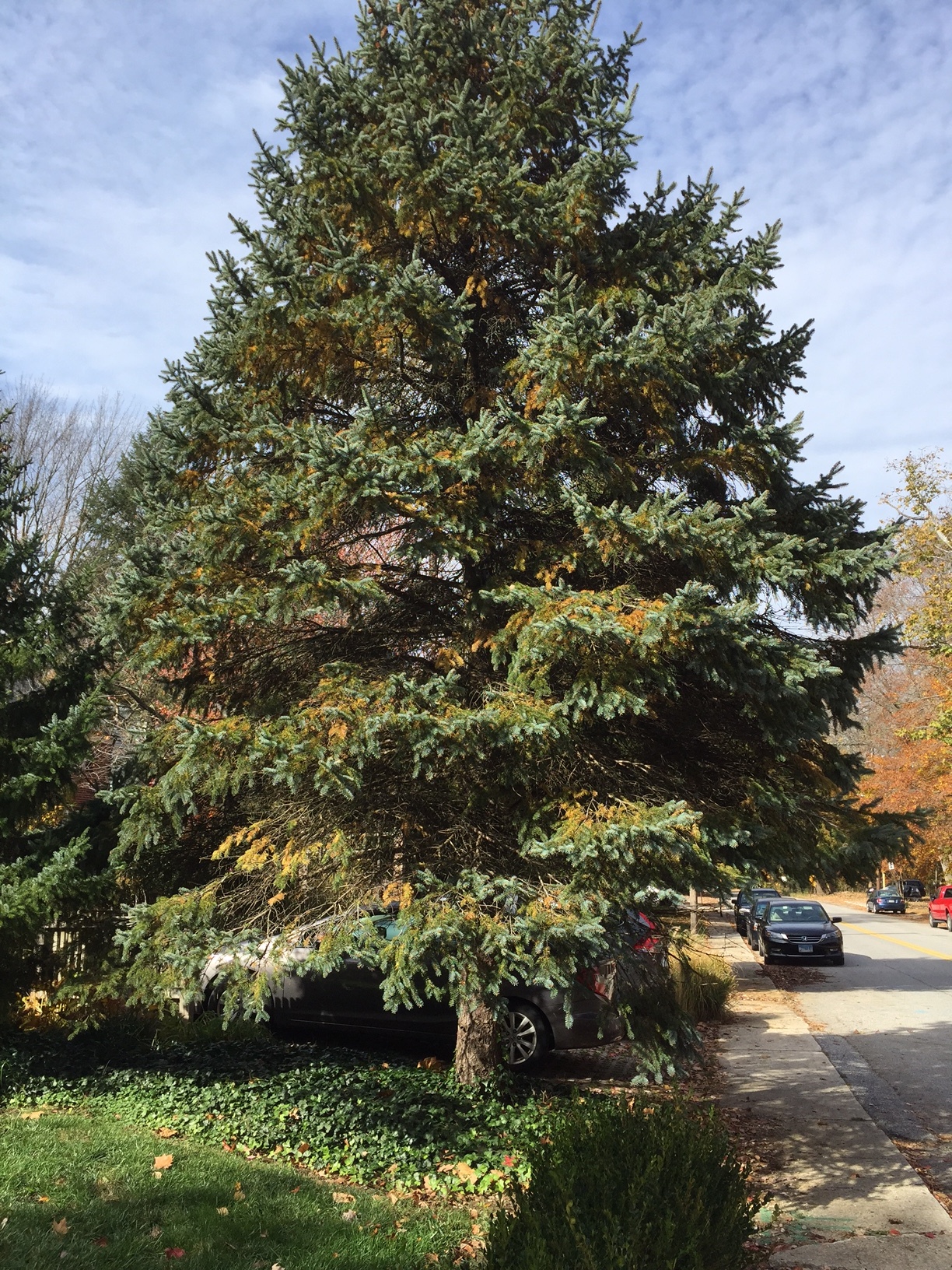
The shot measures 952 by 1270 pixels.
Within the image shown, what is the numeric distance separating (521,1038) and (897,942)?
21.5 m

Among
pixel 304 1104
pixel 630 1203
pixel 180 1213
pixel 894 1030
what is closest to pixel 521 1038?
pixel 304 1104

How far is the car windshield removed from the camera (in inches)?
786

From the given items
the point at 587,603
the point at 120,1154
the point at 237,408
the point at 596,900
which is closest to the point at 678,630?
the point at 587,603

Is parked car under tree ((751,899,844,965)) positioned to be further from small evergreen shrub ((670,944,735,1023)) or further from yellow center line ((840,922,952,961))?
small evergreen shrub ((670,944,735,1023))

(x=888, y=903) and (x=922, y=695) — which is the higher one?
(x=922, y=695)

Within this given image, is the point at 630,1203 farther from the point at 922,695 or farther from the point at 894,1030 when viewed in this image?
the point at 922,695

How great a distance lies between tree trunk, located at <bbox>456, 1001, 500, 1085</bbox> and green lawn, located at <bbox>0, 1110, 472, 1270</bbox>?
1414 millimetres

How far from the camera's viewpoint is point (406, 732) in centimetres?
515

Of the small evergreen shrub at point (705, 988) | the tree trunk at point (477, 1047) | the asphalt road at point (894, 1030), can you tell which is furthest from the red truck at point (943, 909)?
the tree trunk at point (477, 1047)

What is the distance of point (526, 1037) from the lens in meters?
8.45

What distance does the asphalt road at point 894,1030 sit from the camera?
834 cm

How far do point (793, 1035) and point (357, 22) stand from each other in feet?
38.6

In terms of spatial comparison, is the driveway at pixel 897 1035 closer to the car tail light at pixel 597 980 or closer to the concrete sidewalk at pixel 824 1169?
the concrete sidewalk at pixel 824 1169

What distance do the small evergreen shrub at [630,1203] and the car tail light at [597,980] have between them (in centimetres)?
144
